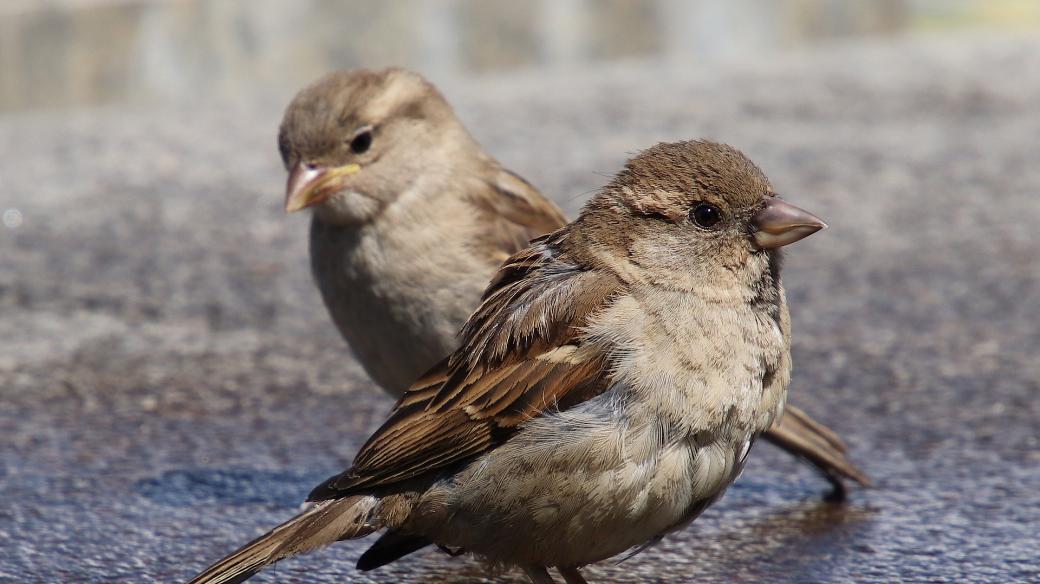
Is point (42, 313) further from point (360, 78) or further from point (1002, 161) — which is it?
point (1002, 161)

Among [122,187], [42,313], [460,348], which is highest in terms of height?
[122,187]

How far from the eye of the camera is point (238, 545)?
13.1ft

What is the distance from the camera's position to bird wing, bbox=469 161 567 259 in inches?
178

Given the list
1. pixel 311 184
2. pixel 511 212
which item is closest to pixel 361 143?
pixel 311 184

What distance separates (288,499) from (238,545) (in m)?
0.41

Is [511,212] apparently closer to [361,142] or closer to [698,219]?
[361,142]

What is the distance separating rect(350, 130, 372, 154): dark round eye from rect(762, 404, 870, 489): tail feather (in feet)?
4.80

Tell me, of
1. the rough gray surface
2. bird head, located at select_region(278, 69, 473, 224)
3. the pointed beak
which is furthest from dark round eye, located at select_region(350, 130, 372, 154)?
the pointed beak

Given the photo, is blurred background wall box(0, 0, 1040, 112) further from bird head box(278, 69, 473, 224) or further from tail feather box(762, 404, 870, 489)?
tail feather box(762, 404, 870, 489)

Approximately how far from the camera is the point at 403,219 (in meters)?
4.52

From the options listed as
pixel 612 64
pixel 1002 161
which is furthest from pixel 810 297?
pixel 612 64

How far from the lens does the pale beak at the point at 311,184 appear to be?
450 centimetres

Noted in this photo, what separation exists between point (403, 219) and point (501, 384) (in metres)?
1.14

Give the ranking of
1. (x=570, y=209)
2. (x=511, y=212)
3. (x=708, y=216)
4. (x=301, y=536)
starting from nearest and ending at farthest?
1. (x=301, y=536)
2. (x=708, y=216)
3. (x=511, y=212)
4. (x=570, y=209)
